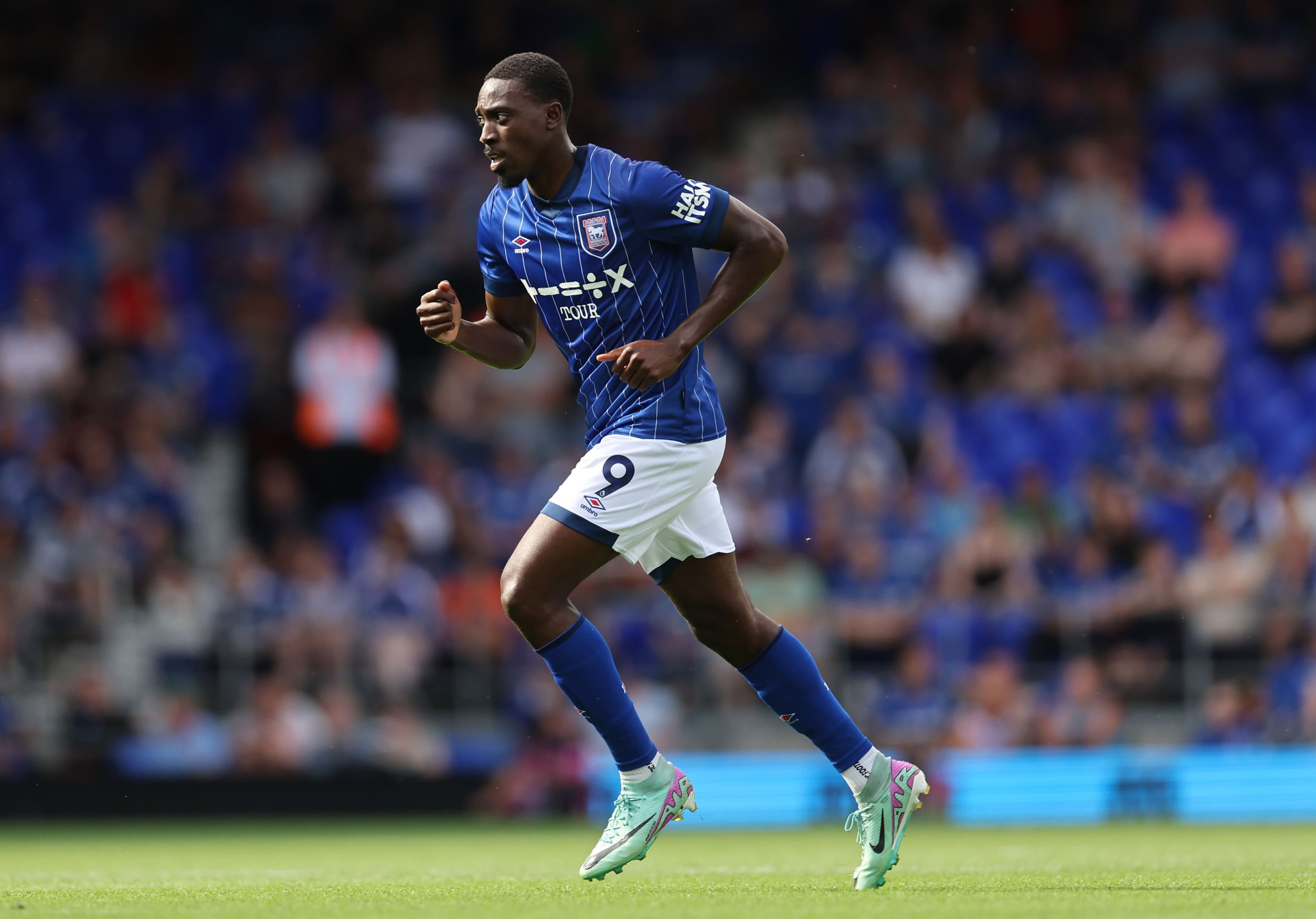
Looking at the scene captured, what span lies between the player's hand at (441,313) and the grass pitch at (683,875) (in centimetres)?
174

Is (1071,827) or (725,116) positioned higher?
(725,116)

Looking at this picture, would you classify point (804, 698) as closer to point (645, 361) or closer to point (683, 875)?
point (683, 875)

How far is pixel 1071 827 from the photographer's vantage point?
1011 centimetres

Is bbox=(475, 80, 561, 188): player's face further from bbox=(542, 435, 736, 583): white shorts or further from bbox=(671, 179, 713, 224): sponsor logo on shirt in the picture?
bbox=(542, 435, 736, 583): white shorts

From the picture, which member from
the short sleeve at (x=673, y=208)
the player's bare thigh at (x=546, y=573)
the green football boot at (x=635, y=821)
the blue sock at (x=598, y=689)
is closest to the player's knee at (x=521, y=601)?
the player's bare thigh at (x=546, y=573)

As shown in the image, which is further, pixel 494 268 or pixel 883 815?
pixel 494 268

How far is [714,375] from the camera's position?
14.7m

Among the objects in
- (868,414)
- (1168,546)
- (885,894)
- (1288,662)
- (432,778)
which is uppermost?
(868,414)

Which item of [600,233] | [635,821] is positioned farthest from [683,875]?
[600,233]

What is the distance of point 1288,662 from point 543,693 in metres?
5.00

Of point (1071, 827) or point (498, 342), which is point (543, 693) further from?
point (498, 342)

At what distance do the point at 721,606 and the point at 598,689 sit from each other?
0.48m

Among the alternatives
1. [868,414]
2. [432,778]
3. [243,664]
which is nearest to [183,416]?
[243,664]

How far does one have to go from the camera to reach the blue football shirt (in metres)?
5.50
